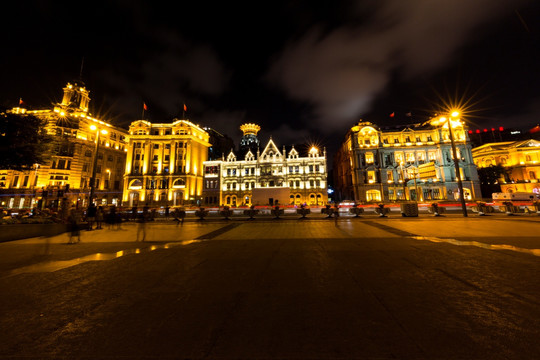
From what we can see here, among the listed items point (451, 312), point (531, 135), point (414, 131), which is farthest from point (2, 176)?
point (531, 135)

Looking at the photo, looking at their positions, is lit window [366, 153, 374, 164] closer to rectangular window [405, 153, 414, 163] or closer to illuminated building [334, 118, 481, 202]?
illuminated building [334, 118, 481, 202]

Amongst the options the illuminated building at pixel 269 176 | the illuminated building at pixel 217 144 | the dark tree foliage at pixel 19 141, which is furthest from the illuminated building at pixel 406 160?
the illuminated building at pixel 217 144

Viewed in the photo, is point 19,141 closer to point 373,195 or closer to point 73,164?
point 73,164

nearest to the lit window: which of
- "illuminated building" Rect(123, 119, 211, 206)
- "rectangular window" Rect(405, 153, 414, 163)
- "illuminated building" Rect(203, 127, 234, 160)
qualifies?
"rectangular window" Rect(405, 153, 414, 163)

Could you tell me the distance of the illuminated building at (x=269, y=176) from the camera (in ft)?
162

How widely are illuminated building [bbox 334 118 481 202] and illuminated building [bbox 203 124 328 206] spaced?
30.1 ft

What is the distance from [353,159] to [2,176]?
7904 cm

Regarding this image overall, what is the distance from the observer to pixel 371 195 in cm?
4794

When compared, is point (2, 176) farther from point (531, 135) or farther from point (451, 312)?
point (531, 135)

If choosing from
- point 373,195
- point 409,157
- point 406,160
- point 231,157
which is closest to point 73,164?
point 231,157

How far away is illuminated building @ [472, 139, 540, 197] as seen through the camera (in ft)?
166

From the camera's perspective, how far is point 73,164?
162 feet

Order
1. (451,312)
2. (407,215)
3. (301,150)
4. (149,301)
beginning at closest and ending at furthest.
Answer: (451,312) → (149,301) → (407,215) → (301,150)

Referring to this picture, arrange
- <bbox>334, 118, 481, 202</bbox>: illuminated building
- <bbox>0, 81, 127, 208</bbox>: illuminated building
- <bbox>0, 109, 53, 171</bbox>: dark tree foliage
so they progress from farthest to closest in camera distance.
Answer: <bbox>334, 118, 481, 202</bbox>: illuminated building → <bbox>0, 81, 127, 208</bbox>: illuminated building → <bbox>0, 109, 53, 171</bbox>: dark tree foliage
